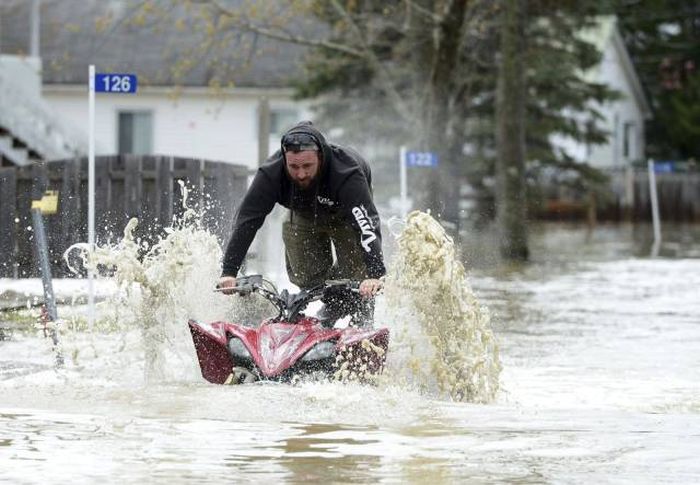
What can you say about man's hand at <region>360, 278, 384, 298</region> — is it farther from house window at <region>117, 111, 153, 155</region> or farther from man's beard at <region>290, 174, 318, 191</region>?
house window at <region>117, 111, 153, 155</region>

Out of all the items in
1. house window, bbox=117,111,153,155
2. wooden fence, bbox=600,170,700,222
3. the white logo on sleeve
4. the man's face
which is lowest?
the white logo on sleeve

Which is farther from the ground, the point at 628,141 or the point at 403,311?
the point at 628,141

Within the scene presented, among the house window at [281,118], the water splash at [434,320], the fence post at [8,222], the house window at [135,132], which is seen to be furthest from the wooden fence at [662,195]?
the water splash at [434,320]

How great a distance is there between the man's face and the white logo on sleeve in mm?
379

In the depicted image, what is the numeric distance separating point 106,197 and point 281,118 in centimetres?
2802

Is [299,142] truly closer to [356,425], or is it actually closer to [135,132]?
[356,425]

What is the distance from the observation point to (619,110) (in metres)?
62.6

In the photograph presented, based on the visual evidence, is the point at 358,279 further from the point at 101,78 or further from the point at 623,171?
the point at 623,171

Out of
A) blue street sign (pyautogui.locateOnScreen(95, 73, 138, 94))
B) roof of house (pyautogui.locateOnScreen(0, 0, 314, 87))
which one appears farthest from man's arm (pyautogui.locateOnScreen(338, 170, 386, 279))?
roof of house (pyautogui.locateOnScreen(0, 0, 314, 87))

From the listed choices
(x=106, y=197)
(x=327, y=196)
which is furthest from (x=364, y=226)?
(x=106, y=197)

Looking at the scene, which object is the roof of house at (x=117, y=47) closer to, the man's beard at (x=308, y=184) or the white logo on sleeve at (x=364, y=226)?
the man's beard at (x=308, y=184)

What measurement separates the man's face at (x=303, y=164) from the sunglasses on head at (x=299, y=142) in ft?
0.10

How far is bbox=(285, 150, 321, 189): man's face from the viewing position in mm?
11844

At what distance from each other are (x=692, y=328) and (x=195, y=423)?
9230 millimetres
